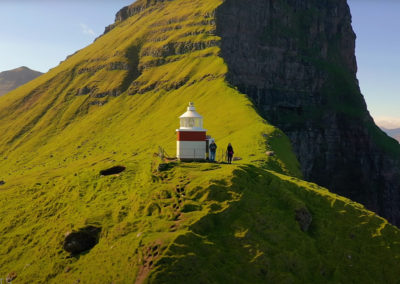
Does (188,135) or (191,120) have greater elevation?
(191,120)

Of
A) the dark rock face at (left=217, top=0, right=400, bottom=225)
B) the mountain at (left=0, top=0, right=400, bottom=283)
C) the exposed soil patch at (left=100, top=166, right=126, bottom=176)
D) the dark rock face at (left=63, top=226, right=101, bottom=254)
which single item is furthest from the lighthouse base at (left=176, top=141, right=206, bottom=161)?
the dark rock face at (left=217, top=0, right=400, bottom=225)

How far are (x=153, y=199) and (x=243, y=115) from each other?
182 ft

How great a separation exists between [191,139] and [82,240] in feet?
51.8

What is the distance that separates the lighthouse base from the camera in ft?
138

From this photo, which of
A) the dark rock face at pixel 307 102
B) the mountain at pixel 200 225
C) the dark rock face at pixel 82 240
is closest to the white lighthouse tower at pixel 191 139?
the mountain at pixel 200 225

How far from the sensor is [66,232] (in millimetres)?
35688

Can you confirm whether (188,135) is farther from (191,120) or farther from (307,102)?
(307,102)

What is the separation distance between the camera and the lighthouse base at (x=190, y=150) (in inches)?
1661

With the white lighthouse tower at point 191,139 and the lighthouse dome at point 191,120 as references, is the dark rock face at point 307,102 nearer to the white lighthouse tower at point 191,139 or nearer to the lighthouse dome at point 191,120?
the lighthouse dome at point 191,120

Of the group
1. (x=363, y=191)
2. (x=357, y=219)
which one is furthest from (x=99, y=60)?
(x=357, y=219)

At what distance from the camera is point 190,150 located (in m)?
42.3

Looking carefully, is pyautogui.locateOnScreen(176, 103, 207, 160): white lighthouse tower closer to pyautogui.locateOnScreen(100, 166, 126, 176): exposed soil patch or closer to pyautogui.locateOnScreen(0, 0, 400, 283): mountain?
pyautogui.locateOnScreen(0, 0, 400, 283): mountain

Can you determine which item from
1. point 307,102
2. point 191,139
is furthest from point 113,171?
point 307,102

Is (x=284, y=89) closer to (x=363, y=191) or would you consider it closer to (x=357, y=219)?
(x=363, y=191)
